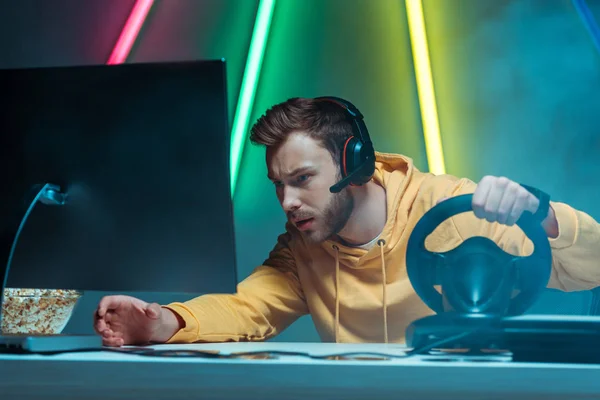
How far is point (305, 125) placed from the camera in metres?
1.73

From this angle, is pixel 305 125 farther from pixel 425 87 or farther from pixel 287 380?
pixel 287 380

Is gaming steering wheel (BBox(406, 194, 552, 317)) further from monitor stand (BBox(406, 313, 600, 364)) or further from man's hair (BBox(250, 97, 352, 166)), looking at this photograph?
man's hair (BBox(250, 97, 352, 166))

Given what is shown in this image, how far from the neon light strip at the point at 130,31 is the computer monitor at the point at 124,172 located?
160cm

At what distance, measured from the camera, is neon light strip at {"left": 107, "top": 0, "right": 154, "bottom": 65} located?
7.98 feet

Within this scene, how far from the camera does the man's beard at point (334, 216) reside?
1646mm

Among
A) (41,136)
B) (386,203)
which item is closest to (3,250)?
(41,136)

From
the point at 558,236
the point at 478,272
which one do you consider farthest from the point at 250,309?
the point at 478,272

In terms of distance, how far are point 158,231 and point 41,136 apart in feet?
0.64

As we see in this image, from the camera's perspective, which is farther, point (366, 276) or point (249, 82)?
point (249, 82)

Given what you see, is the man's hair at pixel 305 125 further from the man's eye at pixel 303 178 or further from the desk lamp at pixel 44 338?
the desk lamp at pixel 44 338

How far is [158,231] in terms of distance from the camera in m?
0.85

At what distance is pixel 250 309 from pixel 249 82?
109 cm

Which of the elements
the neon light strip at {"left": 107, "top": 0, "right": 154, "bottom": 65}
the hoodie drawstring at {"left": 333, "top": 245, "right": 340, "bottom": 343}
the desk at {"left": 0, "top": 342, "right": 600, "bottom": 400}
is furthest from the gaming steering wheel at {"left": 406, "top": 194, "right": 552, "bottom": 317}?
the neon light strip at {"left": 107, "top": 0, "right": 154, "bottom": 65}

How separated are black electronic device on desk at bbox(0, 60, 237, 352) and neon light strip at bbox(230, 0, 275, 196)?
1434mm
